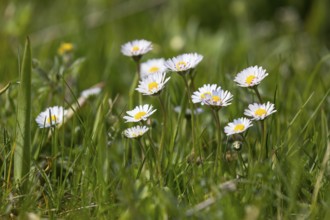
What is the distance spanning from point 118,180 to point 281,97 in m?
0.99

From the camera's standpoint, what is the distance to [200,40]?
364 centimetres

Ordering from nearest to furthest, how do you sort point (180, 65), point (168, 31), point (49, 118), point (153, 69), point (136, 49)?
point (180, 65)
point (49, 118)
point (136, 49)
point (153, 69)
point (168, 31)

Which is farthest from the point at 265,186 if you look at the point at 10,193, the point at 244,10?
the point at 244,10

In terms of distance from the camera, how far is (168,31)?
379 centimetres

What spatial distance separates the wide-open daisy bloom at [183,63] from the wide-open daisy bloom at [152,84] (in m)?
0.05

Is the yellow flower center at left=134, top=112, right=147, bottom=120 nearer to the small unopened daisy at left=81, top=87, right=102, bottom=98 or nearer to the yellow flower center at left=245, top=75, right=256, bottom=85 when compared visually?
the yellow flower center at left=245, top=75, right=256, bottom=85

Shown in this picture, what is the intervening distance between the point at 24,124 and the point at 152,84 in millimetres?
422

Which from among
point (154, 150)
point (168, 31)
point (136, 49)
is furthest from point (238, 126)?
point (168, 31)

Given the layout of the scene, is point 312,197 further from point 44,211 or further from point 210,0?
point 210,0

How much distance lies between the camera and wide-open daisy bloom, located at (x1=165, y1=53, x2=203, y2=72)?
1.84 metres

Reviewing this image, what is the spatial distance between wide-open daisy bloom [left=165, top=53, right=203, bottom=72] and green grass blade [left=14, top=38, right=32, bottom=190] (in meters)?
0.44

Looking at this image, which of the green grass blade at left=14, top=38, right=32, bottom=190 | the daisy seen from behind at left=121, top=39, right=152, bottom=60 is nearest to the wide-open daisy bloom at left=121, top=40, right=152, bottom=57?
the daisy seen from behind at left=121, top=39, right=152, bottom=60

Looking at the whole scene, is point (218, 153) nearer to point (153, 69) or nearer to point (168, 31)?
point (153, 69)

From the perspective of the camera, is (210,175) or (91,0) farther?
(91,0)
